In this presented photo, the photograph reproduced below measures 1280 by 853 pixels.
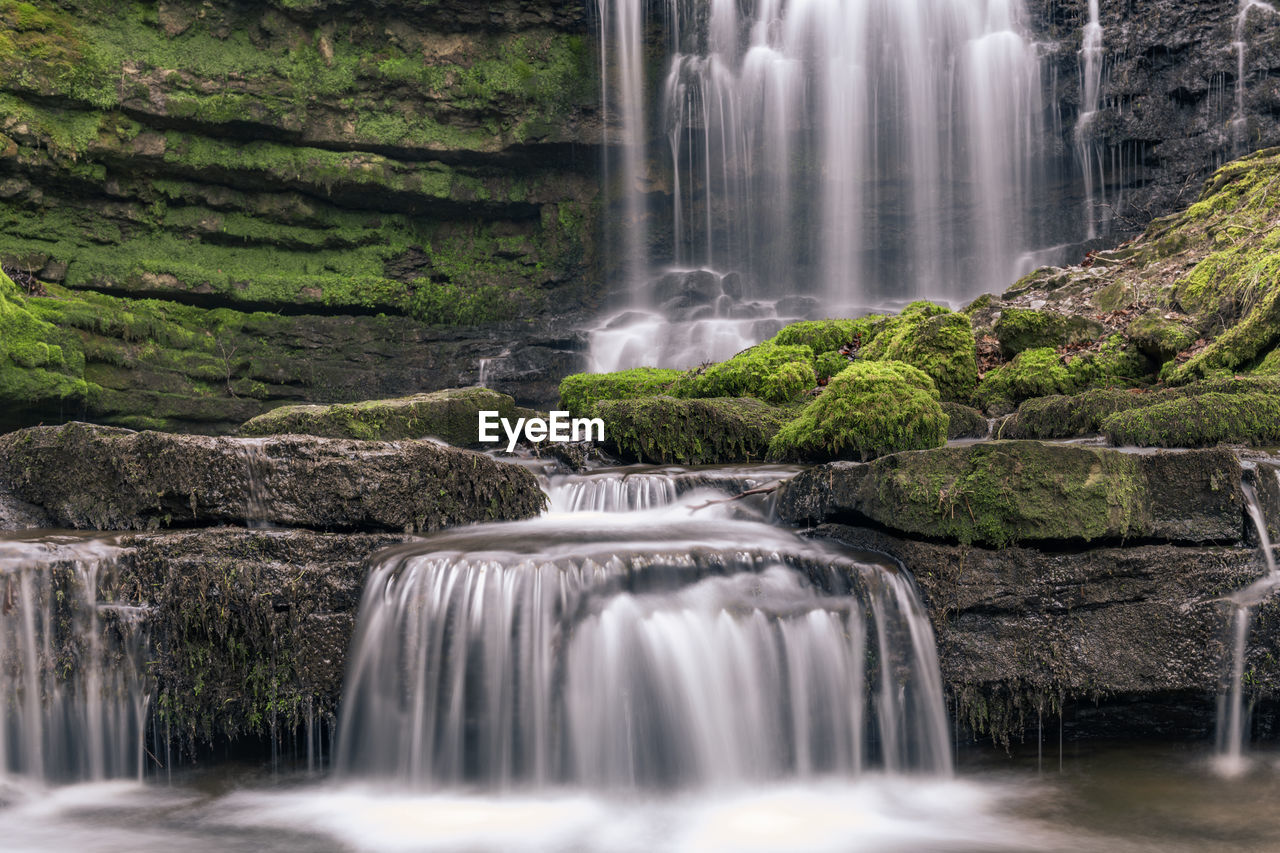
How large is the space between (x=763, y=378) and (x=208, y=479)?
21.2 ft

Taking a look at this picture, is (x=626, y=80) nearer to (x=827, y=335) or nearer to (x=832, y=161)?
(x=832, y=161)

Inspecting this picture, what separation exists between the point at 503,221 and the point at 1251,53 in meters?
16.2

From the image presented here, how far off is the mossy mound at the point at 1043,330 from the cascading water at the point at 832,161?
8777mm

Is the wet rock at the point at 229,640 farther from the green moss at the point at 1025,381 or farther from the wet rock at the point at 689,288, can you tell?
the wet rock at the point at 689,288

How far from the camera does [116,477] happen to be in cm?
521

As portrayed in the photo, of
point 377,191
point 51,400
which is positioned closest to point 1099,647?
point 51,400

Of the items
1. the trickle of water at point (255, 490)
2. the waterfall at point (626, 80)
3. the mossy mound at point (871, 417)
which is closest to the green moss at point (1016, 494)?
the mossy mound at point (871, 417)

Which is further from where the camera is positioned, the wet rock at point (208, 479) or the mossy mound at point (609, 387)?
the mossy mound at point (609, 387)

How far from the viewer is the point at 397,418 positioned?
9.73m

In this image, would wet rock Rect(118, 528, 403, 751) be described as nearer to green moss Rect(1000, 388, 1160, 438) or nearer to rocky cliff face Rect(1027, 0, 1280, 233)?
green moss Rect(1000, 388, 1160, 438)

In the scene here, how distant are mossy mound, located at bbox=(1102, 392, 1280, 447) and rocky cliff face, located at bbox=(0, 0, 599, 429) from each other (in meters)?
14.4

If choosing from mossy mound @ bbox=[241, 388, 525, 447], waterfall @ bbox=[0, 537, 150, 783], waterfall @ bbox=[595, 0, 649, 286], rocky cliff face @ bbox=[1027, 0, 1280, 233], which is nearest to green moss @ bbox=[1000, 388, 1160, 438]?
mossy mound @ bbox=[241, 388, 525, 447]

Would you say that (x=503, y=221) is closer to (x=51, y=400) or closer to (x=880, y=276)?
→ (x=880, y=276)

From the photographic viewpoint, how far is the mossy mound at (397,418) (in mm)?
9352
